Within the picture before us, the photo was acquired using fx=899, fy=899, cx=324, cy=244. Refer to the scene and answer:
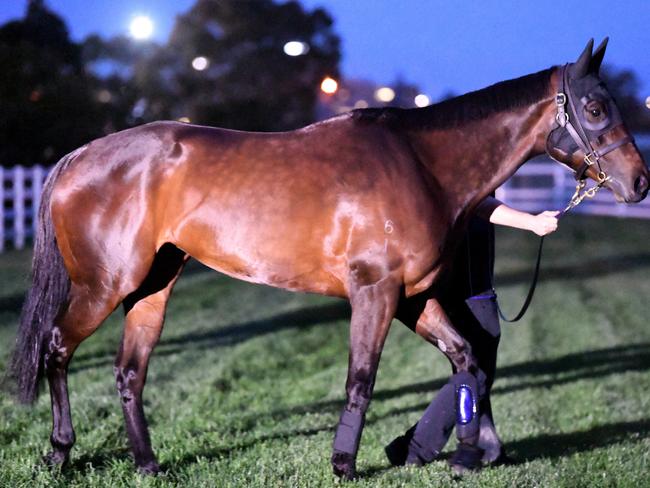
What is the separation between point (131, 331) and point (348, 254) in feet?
4.69

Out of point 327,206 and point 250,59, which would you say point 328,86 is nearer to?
point 327,206

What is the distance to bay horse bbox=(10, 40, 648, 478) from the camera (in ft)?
14.4

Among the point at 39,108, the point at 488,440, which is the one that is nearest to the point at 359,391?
the point at 488,440

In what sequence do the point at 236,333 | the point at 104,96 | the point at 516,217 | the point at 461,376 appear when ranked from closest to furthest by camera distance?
the point at 461,376, the point at 516,217, the point at 236,333, the point at 104,96

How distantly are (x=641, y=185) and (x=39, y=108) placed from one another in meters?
16.3

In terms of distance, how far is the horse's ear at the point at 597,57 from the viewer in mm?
4328

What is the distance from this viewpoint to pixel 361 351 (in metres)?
4.40

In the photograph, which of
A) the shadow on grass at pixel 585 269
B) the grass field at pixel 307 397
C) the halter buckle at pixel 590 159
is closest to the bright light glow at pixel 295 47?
the shadow on grass at pixel 585 269

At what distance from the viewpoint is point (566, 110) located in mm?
4441

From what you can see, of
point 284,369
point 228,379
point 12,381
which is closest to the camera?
point 12,381

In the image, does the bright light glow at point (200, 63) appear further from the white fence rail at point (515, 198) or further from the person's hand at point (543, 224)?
the person's hand at point (543, 224)

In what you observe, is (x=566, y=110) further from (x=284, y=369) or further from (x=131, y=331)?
(x=284, y=369)

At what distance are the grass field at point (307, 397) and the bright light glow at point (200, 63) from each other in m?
23.3

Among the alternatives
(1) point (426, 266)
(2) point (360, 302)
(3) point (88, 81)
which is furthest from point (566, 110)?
(3) point (88, 81)
